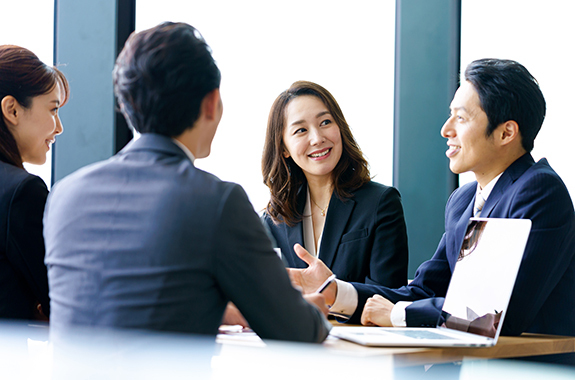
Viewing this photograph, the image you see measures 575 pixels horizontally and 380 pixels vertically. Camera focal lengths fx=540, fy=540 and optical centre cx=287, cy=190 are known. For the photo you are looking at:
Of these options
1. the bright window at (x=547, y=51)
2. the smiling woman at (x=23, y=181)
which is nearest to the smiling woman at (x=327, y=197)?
the smiling woman at (x=23, y=181)

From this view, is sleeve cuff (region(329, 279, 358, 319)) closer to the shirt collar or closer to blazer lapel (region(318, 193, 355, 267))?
blazer lapel (region(318, 193, 355, 267))

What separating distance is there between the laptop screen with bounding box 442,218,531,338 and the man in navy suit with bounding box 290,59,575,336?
12 centimetres

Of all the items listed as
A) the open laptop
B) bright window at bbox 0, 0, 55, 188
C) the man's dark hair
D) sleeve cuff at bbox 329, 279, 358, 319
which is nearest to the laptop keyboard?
the open laptop

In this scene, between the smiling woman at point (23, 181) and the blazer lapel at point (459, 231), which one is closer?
the smiling woman at point (23, 181)

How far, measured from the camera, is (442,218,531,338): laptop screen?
1346mm

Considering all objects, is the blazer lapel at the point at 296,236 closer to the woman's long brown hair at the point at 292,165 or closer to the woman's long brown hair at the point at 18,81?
the woman's long brown hair at the point at 292,165

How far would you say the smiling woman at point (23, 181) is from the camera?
4.98 ft

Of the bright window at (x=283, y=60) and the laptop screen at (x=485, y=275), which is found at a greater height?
the bright window at (x=283, y=60)

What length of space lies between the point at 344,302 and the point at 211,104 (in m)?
0.91

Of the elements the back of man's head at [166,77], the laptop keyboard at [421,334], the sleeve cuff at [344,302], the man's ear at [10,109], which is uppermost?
the back of man's head at [166,77]

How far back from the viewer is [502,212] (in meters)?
1.67

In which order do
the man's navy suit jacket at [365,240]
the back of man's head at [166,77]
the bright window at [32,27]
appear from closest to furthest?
the back of man's head at [166,77]
the man's navy suit jacket at [365,240]
the bright window at [32,27]

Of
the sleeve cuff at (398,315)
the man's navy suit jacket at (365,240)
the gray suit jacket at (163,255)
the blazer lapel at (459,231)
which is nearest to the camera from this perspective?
the gray suit jacket at (163,255)

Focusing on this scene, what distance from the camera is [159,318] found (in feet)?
3.05
